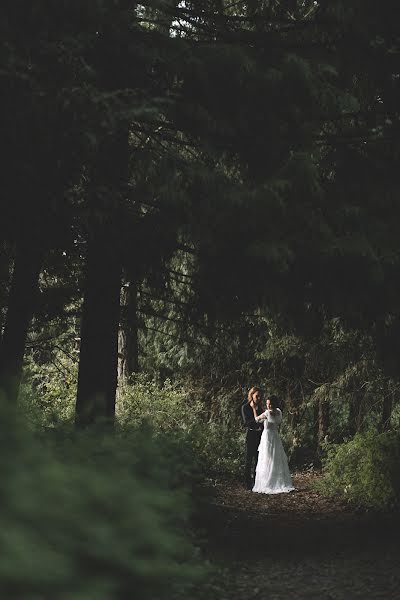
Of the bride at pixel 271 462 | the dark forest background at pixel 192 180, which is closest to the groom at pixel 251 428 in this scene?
the bride at pixel 271 462

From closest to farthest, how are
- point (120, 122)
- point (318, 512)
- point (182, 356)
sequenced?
point (120, 122) < point (318, 512) < point (182, 356)

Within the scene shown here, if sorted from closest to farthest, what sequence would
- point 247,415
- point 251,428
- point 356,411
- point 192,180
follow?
1. point 192,180
2. point 247,415
3. point 251,428
4. point 356,411

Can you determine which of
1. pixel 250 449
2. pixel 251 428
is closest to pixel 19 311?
pixel 251 428

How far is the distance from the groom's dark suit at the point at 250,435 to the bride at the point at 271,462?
133 millimetres

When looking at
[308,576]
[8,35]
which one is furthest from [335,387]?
[8,35]

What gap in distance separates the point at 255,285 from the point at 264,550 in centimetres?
310

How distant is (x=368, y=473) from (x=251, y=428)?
320 cm

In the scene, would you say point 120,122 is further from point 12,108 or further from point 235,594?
point 235,594

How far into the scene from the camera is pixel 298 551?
9.63m

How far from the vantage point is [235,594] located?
7.46 metres

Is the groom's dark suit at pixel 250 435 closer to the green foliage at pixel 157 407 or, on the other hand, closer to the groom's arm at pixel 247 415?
the groom's arm at pixel 247 415

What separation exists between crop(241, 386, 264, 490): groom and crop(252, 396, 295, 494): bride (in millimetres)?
143

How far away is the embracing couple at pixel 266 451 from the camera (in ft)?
50.6

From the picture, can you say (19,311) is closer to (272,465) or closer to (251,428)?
(251,428)
